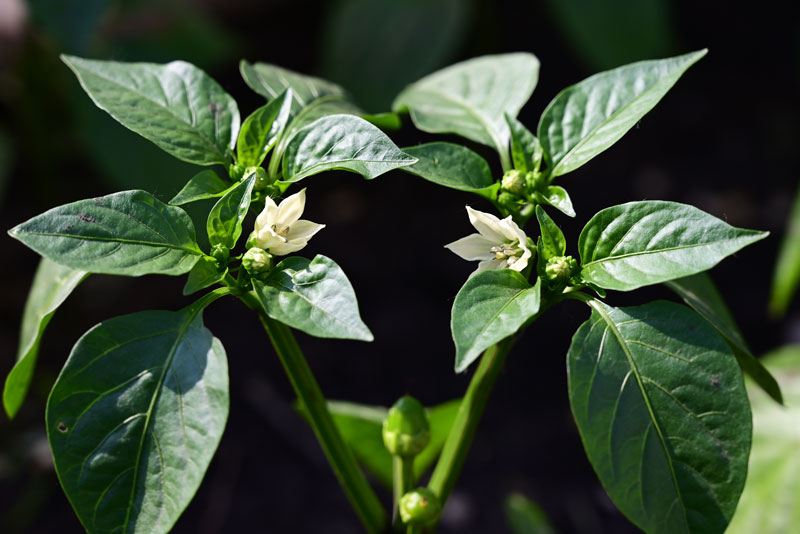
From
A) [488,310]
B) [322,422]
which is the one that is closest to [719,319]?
[488,310]

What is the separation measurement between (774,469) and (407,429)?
2.34 ft

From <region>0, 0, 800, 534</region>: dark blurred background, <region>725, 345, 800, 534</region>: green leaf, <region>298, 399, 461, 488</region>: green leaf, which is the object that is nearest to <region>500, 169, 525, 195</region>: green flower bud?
<region>298, 399, 461, 488</region>: green leaf

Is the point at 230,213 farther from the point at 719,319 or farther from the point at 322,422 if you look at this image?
the point at 719,319

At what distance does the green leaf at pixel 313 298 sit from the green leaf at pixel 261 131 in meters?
0.13

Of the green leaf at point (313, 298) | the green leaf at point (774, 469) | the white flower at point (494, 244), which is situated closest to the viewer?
the green leaf at point (313, 298)

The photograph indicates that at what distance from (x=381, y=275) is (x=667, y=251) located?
1581 millimetres

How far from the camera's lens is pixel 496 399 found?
191cm

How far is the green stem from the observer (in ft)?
2.21

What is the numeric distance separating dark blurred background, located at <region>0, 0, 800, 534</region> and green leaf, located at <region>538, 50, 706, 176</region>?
34.9 inches

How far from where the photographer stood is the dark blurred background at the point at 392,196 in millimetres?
1766

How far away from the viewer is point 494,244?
68 cm

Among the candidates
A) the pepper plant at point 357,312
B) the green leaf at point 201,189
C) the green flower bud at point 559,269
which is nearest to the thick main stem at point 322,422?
the pepper plant at point 357,312

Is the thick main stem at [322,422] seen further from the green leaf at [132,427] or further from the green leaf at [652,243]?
the green leaf at [652,243]

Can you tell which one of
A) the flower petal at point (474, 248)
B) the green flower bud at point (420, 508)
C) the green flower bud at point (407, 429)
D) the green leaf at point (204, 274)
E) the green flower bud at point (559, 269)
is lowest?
the green flower bud at point (420, 508)
